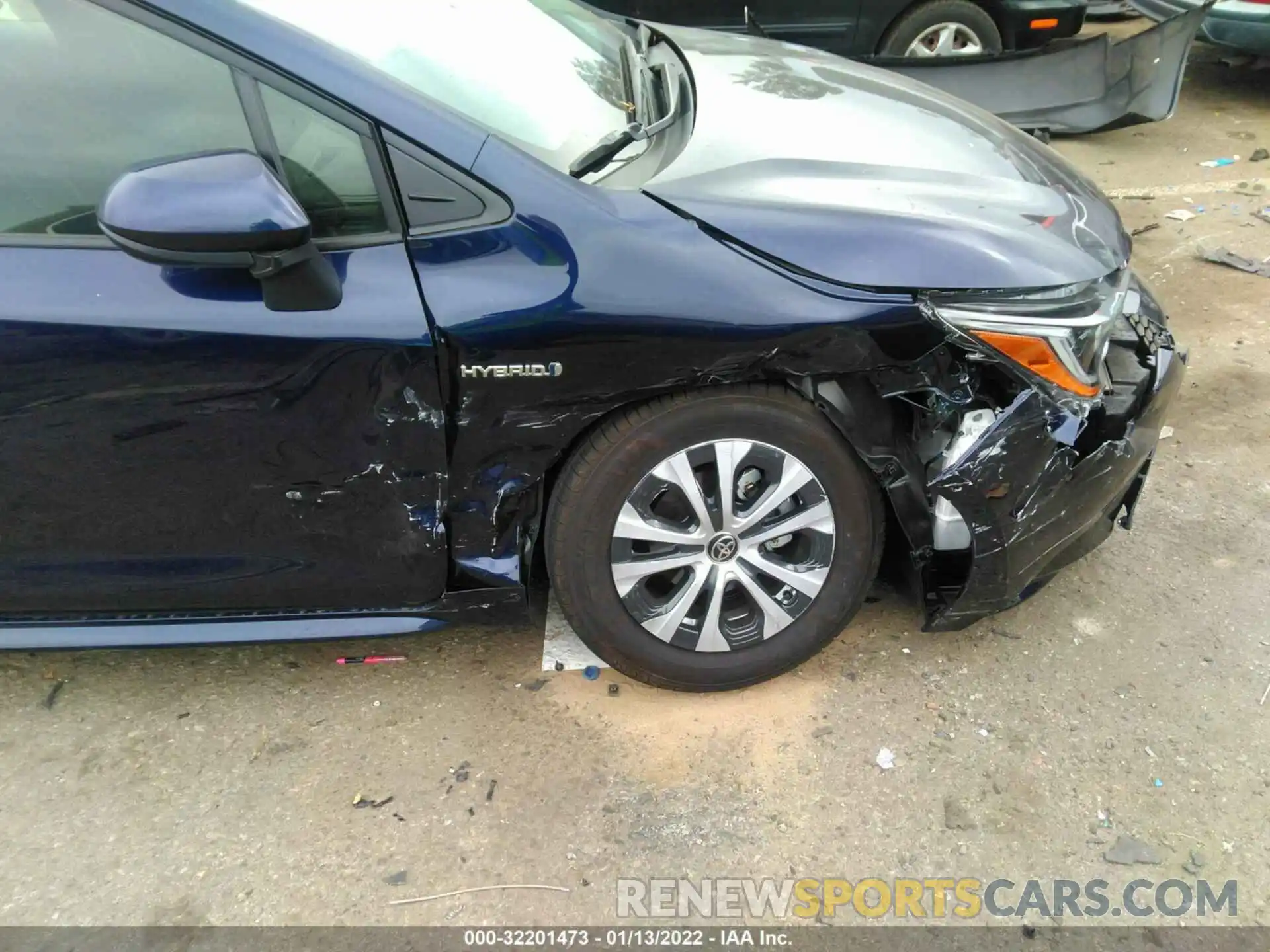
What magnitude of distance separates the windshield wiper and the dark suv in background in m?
3.48

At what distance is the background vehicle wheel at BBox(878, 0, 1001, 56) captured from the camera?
5699mm

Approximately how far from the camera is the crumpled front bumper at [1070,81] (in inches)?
204

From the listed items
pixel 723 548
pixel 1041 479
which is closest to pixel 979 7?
pixel 1041 479

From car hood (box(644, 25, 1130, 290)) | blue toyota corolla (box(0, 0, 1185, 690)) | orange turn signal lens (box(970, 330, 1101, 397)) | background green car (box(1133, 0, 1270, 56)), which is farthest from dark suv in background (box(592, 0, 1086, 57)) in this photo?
orange turn signal lens (box(970, 330, 1101, 397))

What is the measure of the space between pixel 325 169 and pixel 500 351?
1.58 ft

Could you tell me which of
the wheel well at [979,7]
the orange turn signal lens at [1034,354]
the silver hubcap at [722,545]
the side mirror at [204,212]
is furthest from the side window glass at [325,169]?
the wheel well at [979,7]

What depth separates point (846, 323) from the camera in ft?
6.14

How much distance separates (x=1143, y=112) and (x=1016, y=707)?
14.5 ft

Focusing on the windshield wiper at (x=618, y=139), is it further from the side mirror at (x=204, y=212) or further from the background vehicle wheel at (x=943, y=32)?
the background vehicle wheel at (x=943, y=32)

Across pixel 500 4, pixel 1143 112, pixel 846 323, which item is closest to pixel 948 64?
pixel 1143 112

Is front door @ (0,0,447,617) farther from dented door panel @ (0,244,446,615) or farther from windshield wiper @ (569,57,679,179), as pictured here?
windshield wiper @ (569,57,679,179)

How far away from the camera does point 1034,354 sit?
1929mm

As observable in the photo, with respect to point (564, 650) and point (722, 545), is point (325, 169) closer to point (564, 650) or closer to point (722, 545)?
point (722, 545)

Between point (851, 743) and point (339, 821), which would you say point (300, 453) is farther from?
point (851, 743)
